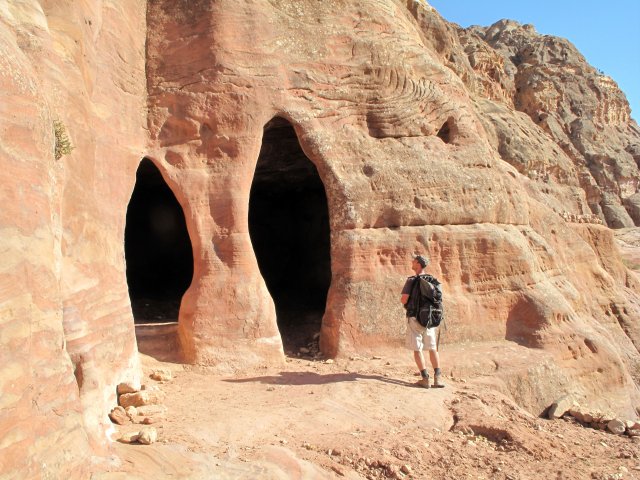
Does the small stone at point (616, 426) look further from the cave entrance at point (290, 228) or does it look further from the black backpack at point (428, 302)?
the cave entrance at point (290, 228)

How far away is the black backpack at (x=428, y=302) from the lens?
6.16 m

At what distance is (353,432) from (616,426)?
3587mm

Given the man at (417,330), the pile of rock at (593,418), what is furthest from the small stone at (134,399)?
the pile of rock at (593,418)

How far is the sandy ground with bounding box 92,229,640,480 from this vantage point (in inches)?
163

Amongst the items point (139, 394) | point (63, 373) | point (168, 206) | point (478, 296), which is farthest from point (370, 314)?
point (168, 206)

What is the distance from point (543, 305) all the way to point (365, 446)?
4.78m

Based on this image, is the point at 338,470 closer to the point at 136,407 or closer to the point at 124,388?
the point at 136,407

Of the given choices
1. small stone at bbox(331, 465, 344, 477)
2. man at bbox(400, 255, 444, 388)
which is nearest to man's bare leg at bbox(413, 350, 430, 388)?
man at bbox(400, 255, 444, 388)

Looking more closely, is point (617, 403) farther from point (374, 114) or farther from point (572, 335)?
point (374, 114)

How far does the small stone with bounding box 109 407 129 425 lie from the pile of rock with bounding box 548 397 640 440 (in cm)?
527

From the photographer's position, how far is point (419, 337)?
6266 mm

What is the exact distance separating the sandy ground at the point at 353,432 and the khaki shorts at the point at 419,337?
50 cm

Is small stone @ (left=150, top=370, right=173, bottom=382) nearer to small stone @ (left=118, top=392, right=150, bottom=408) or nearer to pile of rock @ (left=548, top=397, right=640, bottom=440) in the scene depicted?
small stone @ (left=118, top=392, right=150, bottom=408)

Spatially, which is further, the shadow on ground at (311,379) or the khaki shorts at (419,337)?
the shadow on ground at (311,379)
